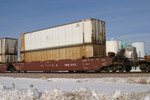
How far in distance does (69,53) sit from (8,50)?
A: 14491mm

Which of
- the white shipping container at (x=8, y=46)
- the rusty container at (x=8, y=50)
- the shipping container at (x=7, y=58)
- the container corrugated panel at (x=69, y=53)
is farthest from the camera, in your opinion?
the white shipping container at (x=8, y=46)

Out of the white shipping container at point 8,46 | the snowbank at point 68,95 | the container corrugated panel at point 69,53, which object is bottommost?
the snowbank at point 68,95

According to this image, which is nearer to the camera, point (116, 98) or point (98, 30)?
point (116, 98)

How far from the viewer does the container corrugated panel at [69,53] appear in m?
17.1

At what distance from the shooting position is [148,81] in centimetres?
904

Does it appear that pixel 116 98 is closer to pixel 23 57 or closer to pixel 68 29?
pixel 68 29

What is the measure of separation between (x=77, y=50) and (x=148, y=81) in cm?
966

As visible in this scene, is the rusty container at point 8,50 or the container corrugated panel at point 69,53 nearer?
the container corrugated panel at point 69,53

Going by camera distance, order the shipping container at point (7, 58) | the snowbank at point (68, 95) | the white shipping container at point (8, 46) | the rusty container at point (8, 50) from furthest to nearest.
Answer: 1. the white shipping container at point (8, 46)
2. the rusty container at point (8, 50)
3. the shipping container at point (7, 58)
4. the snowbank at point (68, 95)

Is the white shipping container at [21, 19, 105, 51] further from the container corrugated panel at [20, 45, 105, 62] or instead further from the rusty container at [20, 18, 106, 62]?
the container corrugated panel at [20, 45, 105, 62]

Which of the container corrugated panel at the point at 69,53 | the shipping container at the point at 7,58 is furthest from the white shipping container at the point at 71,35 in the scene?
the shipping container at the point at 7,58

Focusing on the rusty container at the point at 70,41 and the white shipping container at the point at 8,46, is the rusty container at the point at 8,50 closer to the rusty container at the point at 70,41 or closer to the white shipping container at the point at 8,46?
the white shipping container at the point at 8,46

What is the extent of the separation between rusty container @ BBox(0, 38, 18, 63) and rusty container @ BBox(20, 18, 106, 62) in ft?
23.6

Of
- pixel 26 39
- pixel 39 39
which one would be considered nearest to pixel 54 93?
pixel 39 39
